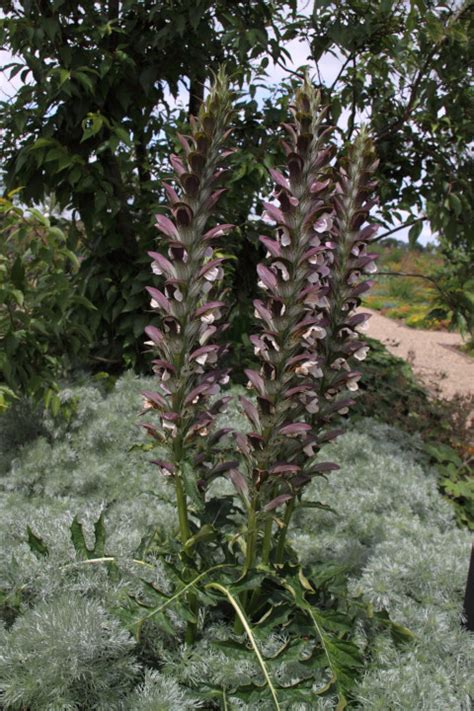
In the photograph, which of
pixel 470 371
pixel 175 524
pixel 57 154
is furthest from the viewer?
pixel 470 371

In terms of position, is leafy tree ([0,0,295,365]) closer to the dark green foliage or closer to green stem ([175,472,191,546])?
the dark green foliage

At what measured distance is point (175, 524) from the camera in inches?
101

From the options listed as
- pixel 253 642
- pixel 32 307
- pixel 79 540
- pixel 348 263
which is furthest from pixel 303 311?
pixel 32 307

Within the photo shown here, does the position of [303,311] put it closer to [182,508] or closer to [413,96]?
[182,508]

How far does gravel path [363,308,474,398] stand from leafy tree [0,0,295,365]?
9.97ft

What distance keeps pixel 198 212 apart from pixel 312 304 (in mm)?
338

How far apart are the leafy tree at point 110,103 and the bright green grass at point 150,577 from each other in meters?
1.15

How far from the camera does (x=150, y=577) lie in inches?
80.1

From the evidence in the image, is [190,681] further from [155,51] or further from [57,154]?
[155,51]

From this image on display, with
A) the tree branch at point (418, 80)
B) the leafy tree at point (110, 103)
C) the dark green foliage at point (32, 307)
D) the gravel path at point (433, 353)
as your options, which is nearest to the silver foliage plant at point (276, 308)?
the dark green foliage at point (32, 307)

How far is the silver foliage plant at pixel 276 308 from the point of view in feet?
4.83

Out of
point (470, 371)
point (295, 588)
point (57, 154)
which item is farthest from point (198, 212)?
point (470, 371)

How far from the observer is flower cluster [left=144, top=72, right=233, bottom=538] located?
58.6 inches

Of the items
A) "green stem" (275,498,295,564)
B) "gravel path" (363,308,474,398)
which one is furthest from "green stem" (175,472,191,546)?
"gravel path" (363,308,474,398)
